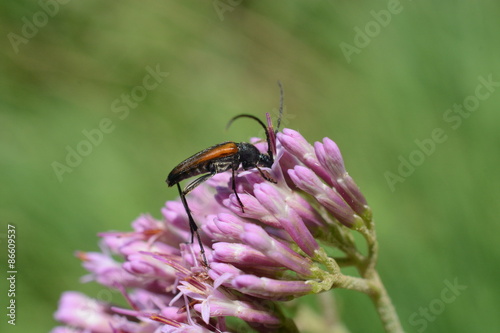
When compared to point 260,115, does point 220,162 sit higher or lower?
lower

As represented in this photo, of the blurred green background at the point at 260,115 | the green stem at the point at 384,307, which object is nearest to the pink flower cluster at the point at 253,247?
the green stem at the point at 384,307

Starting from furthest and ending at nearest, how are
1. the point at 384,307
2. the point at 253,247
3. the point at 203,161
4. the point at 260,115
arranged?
the point at 260,115 → the point at 384,307 → the point at 203,161 → the point at 253,247

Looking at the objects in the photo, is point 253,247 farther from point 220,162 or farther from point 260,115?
point 260,115

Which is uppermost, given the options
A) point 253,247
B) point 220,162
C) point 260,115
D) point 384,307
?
point 260,115

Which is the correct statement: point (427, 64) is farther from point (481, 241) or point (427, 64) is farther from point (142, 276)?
point (142, 276)

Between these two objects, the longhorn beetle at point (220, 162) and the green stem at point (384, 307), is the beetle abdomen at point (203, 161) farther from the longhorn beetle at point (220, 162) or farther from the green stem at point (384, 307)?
the green stem at point (384, 307)

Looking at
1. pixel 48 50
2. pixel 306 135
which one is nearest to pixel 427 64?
pixel 306 135

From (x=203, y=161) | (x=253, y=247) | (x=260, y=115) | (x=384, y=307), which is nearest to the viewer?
(x=253, y=247)

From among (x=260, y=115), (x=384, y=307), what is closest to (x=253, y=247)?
(x=384, y=307)

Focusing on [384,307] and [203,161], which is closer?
[203,161]
